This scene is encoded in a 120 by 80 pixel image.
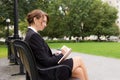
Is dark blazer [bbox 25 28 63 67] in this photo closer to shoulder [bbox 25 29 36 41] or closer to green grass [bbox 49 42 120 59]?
shoulder [bbox 25 29 36 41]

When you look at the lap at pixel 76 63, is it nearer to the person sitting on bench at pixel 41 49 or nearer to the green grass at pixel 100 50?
the person sitting on bench at pixel 41 49

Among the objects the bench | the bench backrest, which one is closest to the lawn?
the bench

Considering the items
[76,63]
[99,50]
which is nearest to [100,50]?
[99,50]

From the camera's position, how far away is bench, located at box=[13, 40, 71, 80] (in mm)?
4395

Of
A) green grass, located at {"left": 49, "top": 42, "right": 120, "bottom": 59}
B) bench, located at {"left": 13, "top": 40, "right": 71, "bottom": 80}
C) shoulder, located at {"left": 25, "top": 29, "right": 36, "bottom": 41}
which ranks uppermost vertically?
shoulder, located at {"left": 25, "top": 29, "right": 36, "bottom": 41}

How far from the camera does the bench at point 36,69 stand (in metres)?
4.39

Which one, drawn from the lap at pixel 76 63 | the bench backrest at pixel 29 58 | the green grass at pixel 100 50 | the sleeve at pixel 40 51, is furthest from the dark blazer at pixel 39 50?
the green grass at pixel 100 50

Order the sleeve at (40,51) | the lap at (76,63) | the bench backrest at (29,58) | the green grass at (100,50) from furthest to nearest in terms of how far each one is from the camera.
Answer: the green grass at (100,50)
the lap at (76,63)
the sleeve at (40,51)
the bench backrest at (29,58)

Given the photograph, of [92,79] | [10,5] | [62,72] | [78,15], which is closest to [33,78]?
[62,72]

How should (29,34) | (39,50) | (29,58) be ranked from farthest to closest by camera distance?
1. (29,34)
2. (39,50)
3. (29,58)

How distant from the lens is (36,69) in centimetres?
448

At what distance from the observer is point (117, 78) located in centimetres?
1054

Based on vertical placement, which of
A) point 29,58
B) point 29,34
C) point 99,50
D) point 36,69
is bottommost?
point 99,50

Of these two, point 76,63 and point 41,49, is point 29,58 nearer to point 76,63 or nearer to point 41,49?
point 41,49
